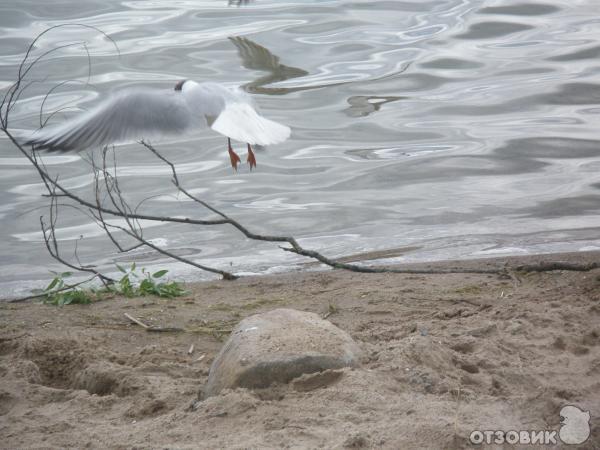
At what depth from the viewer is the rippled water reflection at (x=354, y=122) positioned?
22.8ft

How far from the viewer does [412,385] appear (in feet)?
10.7

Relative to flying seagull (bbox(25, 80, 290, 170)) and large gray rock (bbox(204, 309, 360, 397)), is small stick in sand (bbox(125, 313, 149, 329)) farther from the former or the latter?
large gray rock (bbox(204, 309, 360, 397))

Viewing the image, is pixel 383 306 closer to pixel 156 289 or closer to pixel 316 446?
pixel 156 289

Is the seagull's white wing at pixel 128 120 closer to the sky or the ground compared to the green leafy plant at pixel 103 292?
closer to the sky

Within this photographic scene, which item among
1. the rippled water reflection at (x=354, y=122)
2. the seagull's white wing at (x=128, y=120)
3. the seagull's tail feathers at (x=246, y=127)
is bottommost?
the rippled water reflection at (x=354, y=122)

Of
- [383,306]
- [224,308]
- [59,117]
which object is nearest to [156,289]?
[224,308]

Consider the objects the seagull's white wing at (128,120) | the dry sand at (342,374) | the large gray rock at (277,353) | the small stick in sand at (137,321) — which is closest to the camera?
the dry sand at (342,374)

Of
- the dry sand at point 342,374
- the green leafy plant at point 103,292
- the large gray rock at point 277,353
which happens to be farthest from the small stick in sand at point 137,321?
the large gray rock at point 277,353

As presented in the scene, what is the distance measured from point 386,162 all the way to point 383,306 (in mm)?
3830

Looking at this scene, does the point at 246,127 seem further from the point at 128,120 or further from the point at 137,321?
the point at 137,321

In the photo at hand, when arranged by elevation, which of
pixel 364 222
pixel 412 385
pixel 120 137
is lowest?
pixel 364 222

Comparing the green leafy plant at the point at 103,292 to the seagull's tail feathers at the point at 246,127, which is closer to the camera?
the seagull's tail feathers at the point at 246,127

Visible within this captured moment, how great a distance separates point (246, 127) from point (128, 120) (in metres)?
0.68

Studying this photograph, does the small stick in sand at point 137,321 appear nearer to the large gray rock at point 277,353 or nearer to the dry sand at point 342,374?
the dry sand at point 342,374
